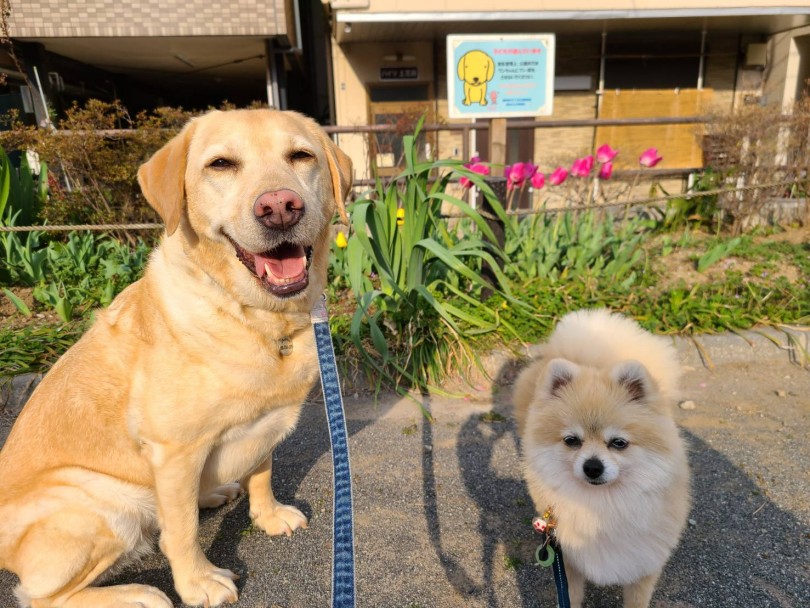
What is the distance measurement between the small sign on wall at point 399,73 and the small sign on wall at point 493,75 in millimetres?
6233

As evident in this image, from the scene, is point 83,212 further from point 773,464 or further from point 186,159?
point 773,464

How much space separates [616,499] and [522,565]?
0.62 m

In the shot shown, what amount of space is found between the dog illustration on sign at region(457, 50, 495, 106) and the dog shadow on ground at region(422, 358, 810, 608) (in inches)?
142

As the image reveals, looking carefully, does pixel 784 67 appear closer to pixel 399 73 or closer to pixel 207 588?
pixel 399 73

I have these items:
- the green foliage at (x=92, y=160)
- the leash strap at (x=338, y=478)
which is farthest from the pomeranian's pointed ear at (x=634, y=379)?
the green foliage at (x=92, y=160)

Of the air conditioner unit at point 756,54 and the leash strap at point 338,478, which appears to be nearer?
the leash strap at point 338,478

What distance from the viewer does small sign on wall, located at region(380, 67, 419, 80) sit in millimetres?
10891

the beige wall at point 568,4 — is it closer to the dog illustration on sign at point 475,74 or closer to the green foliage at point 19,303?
the dog illustration on sign at point 475,74

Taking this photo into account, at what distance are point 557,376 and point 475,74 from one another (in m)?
3.96

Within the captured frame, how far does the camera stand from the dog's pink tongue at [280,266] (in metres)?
1.81

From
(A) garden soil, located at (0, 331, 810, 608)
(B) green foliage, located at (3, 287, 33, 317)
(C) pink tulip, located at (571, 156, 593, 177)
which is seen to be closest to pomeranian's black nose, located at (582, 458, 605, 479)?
(A) garden soil, located at (0, 331, 810, 608)

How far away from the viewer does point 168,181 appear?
192cm

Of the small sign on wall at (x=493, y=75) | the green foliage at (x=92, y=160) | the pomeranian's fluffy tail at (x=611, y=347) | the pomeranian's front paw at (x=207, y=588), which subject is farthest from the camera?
the green foliage at (x=92, y=160)

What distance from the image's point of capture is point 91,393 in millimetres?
1976
